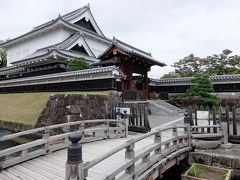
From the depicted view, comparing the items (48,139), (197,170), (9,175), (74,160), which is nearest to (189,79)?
(197,170)

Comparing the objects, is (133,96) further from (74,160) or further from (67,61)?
(74,160)

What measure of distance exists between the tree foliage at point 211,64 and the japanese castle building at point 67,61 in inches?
382

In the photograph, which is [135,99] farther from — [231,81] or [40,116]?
[231,81]

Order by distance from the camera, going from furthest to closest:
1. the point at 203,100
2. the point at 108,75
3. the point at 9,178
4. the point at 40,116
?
the point at 203,100
the point at 108,75
the point at 40,116
the point at 9,178

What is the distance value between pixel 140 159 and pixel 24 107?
39.9 feet

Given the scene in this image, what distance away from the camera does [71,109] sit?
1196cm

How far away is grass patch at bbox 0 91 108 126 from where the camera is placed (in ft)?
45.0

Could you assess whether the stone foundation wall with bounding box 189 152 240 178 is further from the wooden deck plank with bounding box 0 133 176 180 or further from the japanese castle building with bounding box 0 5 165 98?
the japanese castle building with bounding box 0 5 165 98

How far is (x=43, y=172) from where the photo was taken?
5.31m

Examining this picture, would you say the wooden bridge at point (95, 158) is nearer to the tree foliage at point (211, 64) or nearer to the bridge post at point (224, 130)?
the bridge post at point (224, 130)

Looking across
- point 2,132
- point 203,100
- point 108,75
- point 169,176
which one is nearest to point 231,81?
point 203,100

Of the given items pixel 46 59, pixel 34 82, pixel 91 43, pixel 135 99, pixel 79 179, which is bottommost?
pixel 79 179

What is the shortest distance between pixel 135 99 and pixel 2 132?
30.5 ft

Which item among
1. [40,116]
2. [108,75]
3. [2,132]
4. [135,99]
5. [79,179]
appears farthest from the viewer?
[135,99]
